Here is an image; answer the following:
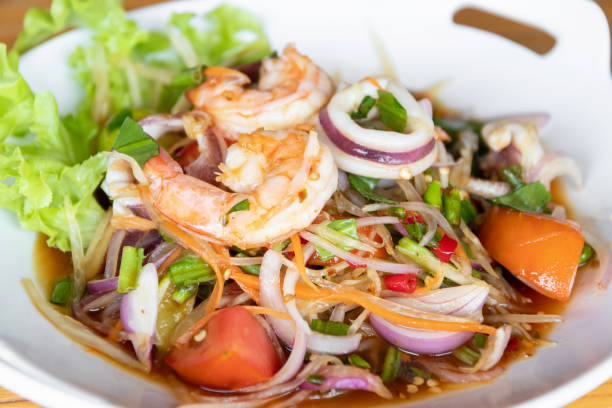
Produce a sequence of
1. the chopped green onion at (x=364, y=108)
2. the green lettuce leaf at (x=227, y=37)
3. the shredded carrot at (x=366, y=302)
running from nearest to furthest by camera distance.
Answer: the shredded carrot at (x=366, y=302) → the chopped green onion at (x=364, y=108) → the green lettuce leaf at (x=227, y=37)

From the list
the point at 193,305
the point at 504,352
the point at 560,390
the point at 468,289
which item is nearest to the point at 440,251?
the point at 468,289

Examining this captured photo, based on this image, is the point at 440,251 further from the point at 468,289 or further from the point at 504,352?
the point at 504,352

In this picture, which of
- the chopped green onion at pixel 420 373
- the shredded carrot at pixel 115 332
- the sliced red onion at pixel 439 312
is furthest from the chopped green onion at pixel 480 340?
the shredded carrot at pixel 115 332

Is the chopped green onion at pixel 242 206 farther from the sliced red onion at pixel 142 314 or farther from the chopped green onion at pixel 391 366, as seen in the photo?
the chopped green onion at pixel 391 366

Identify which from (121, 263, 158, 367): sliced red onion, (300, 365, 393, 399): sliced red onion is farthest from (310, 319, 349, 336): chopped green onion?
(121, 263, 158, 367): sliced red onion

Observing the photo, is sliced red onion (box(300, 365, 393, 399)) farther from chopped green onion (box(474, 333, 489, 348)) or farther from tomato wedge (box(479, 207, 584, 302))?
tomato wedge (box(479, 207, 584, 302))

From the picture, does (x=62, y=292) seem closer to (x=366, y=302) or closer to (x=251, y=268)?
(x=251, y=268)
